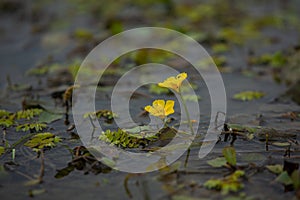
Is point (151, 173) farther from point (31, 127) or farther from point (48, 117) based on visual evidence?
point (48, 117)

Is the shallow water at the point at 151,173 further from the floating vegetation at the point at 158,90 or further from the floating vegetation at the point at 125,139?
the floating vegetation at the point at 125,139

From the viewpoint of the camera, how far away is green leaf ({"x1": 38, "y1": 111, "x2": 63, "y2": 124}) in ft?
10.1

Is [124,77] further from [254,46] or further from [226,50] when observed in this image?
[254,46]

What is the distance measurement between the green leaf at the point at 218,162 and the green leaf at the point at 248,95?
122 cm

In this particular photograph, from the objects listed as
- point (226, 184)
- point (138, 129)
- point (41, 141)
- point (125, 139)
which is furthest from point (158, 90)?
point (226, 184)

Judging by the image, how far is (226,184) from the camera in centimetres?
216

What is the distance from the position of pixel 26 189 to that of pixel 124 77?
82.3 inches

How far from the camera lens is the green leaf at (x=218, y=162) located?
2.37m

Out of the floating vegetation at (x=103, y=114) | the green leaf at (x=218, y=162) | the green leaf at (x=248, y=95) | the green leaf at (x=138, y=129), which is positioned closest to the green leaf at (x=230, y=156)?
the green leaf at (x=218, y=162)

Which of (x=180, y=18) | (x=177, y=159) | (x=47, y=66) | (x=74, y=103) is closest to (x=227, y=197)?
(x=177, y=159)

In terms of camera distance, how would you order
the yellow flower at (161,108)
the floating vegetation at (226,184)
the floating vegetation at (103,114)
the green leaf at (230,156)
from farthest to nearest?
1. the floating vegetation at (103,114)
2. the yellow flower at (161,108)
3. the green leaf at (230,156)
4. the floating vegetation at (226,184)

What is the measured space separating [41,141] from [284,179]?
147cm

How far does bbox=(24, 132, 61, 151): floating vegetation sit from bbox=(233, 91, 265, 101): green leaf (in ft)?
5.22

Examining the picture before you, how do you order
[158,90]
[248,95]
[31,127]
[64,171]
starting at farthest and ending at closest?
[158,90] < [248,95] < [31,127] < [64,171]
